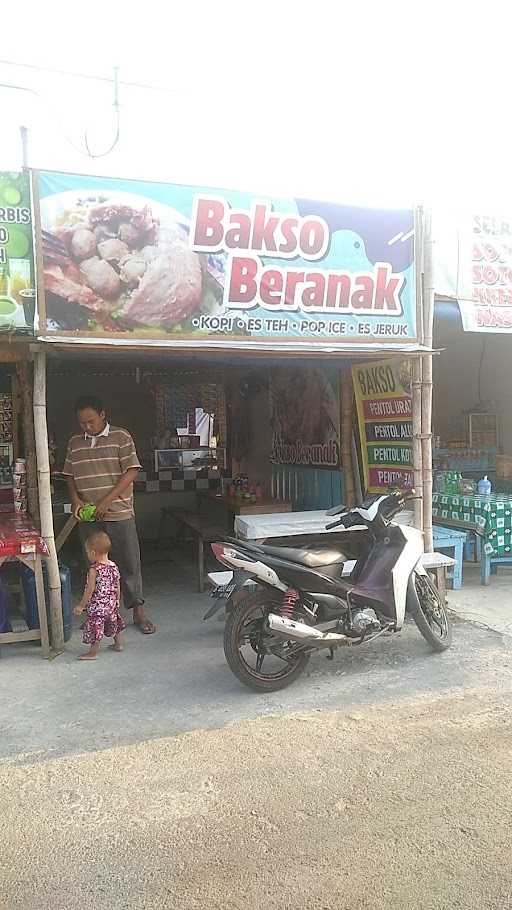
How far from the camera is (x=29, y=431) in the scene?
637 centimetres

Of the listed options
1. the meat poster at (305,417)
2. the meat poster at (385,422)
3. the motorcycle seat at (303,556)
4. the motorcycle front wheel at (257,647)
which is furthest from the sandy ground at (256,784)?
the meat poster at (305,417)

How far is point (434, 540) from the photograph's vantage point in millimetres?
6555

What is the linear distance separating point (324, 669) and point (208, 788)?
5.20ft

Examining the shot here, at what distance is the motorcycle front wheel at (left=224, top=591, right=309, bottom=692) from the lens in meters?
4.11

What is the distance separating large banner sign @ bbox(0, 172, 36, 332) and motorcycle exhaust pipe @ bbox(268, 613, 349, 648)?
2.46 m

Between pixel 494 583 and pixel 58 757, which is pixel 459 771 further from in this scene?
pixel 494 583

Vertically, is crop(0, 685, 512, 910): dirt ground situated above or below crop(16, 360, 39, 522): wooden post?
below

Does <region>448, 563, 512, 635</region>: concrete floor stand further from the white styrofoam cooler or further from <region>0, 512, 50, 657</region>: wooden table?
<region>0, 512, 50, 657</region>: wooden table

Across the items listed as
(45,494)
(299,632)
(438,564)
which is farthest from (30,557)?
(438,564)

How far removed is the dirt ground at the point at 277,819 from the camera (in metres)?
2.48

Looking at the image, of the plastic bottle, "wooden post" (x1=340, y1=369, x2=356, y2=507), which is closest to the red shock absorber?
"wooden post" (x1=340, y1=369, x2=356, y2=507)

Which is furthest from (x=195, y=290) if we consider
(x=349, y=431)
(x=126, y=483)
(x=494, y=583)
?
(x=494, y=583)

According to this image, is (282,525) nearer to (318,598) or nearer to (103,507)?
(103,507)

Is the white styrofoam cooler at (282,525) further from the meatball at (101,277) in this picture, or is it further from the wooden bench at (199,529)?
the meatball at (101,277)
